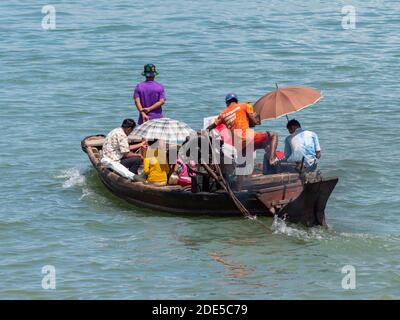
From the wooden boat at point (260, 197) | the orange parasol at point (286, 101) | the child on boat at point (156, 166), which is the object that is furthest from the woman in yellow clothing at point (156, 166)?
the orange parasol at point (286, 101)

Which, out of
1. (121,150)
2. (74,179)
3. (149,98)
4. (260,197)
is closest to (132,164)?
(121,150)

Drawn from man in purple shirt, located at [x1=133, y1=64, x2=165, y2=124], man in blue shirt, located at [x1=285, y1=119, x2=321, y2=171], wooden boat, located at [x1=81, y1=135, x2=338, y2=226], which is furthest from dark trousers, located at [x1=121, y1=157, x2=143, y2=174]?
man in blue shirt, located at [x1=285, y1=119, x2=321, y2=171]

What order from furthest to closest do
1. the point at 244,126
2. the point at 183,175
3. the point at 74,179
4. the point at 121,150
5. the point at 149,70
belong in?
the point at 74,179, the point at 149,70, the point at 121,150, the point at 183,175, the point at 244,126

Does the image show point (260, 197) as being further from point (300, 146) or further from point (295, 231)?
point (300, 146)

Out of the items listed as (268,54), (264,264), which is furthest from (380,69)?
(264,264)

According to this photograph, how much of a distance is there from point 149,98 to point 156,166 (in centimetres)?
204

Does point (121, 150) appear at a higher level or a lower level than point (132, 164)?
higher

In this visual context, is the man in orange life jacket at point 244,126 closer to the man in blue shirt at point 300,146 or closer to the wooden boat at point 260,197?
the man in blue shirt at point 300,146

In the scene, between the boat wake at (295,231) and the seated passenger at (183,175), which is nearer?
the boat wake at (295,231)

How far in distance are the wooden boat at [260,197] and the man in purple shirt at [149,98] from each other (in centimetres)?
162

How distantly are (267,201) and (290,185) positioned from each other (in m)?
0.38

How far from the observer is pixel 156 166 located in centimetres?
1516

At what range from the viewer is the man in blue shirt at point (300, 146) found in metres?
14.8

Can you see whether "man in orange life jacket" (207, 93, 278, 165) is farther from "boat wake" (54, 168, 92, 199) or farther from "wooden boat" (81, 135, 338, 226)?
"boat wake" (54, 168, 92, 199)
